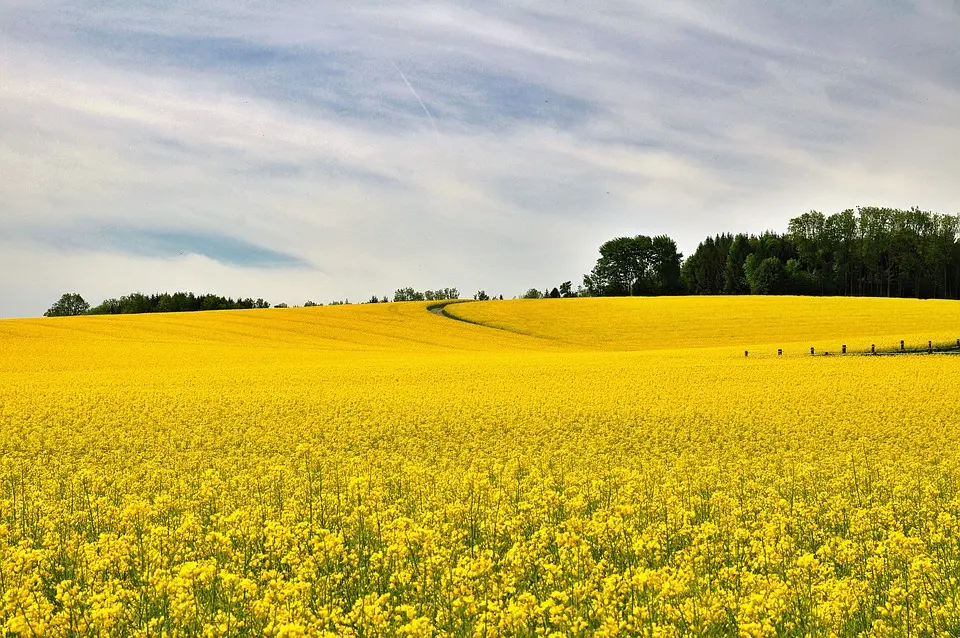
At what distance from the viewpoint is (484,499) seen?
9.97 m

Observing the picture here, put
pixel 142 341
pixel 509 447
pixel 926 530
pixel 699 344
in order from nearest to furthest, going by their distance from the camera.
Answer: pixel 926 530 < pixel 509 447 < pixel 142 341 < pixel 699 344

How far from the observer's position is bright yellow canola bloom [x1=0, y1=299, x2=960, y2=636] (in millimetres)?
5660

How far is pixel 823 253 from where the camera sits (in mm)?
109938

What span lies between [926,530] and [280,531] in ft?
25.5

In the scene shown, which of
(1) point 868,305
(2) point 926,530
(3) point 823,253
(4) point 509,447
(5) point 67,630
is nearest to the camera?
(5) point 67,630

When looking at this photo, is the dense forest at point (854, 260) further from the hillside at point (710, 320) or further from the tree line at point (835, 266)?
the hillside at point (710, 320)

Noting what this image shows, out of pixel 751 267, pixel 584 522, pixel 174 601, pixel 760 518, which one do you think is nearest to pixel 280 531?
pixel 174 601

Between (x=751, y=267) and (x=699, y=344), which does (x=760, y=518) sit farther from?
(x=751, y=267)

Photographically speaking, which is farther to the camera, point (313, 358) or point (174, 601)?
point (313, 358)

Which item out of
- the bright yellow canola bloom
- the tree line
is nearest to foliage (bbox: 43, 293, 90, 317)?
the tree line

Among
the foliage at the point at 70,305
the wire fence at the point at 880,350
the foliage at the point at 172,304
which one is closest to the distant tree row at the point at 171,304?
the foliage at the point at 172,304

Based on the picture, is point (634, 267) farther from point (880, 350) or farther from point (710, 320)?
point (880, 350)

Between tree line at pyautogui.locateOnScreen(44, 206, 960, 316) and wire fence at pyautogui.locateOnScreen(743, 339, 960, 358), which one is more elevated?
tree line at pyautogui.locateOnScreen(44, 206, 960, 316)

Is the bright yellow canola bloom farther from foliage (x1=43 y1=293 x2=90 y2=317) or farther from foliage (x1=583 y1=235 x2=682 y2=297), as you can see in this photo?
foliage (x1=43 y1=293 x2=90 y2=317)
